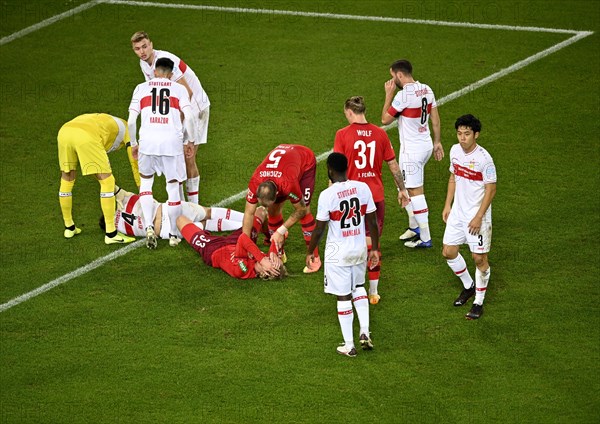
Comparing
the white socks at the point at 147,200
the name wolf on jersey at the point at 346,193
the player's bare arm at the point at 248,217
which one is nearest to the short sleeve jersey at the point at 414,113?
the player's bare arm at the point at 248,217

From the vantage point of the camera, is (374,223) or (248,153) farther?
(248,153)

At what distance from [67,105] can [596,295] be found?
934 cm

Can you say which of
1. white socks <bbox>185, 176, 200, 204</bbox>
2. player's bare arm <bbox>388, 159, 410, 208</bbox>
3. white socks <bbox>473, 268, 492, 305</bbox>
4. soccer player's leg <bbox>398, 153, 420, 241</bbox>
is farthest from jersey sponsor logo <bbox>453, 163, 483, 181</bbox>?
white socks <bbox>185, 176, 200, 204</bbox>

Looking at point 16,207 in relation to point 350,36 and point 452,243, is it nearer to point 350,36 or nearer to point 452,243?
point 452,243

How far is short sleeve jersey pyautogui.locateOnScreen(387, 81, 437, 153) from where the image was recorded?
40.4ft

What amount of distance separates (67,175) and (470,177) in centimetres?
508

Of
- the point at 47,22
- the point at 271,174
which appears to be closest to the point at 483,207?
the point at 271,174

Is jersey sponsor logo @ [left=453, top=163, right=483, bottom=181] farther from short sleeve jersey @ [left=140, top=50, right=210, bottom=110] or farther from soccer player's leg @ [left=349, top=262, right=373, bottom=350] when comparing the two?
short sleeve jersey @ [left=140, top=50, right=210, bottom=110]

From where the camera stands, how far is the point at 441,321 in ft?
36.9

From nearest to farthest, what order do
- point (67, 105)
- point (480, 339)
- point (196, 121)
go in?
point (480, 339) → point (196, 121) → point (67, 105)

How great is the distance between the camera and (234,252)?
12.2m

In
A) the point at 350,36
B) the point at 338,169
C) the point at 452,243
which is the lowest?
the point at 452,243

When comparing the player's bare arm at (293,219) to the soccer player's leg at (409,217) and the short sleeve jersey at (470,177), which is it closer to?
the soccer player's leg at (409,217)

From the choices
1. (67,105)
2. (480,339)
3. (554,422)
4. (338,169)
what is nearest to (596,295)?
(480,339)
